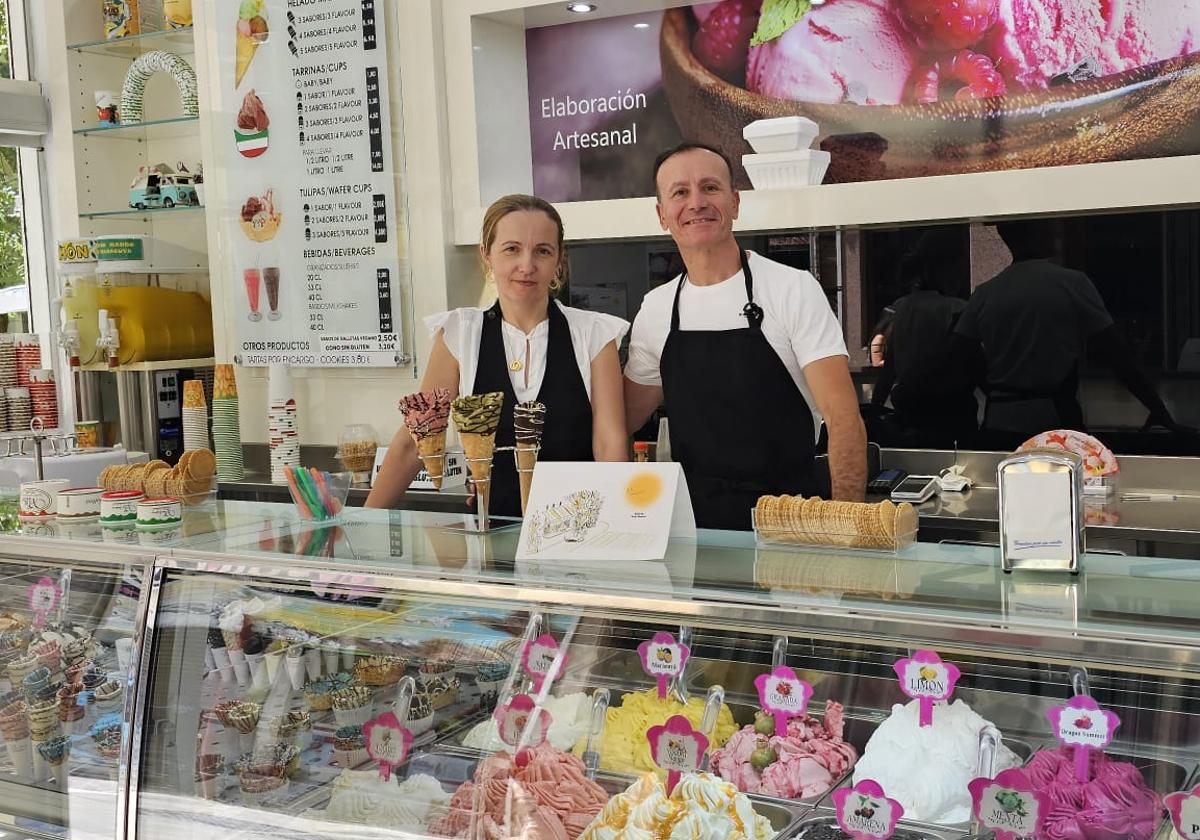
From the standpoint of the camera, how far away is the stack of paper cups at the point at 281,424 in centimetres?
459

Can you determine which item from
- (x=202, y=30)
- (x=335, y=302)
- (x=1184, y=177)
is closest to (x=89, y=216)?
(x=202, y=30)

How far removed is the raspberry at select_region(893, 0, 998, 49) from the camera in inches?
152

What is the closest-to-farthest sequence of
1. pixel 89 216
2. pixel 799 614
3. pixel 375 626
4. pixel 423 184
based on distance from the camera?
pixel 799 614 → pixel 375 626 → pixel 423 184 → pixel 89 216

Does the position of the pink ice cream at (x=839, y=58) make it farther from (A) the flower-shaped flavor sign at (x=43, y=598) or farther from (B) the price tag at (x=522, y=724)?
(A) the flower-shaped flavor sign at (x=43, y=598)

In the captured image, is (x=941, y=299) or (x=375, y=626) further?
(x=941, y=299)

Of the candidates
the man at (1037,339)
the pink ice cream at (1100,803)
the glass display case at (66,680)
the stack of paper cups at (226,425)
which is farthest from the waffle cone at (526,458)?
the stack of paper cups at (226,425)

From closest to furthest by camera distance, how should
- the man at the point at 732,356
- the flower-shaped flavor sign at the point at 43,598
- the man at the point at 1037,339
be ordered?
1. the flower-shaped flavor sign at the point at 43,598
2. the man at the point at 732,356
3. the man at the point at 1037,339

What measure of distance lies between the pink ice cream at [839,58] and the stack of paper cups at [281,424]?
6.58 ft

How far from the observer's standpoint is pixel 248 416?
4.88m

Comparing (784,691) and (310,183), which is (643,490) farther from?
(310,183)

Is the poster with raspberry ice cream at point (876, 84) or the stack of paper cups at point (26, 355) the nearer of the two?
the poster with raspberry ice cream at point (876, 84)

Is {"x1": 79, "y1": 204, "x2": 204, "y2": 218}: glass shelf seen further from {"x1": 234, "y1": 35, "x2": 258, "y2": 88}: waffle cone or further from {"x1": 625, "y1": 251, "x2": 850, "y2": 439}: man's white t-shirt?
{"x1": 625, "y1": 251, "x2": 850, "y2": 439}: man's white t-shirt

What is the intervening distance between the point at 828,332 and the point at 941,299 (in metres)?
0.97

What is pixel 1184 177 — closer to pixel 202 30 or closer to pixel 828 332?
pixel 828 332
